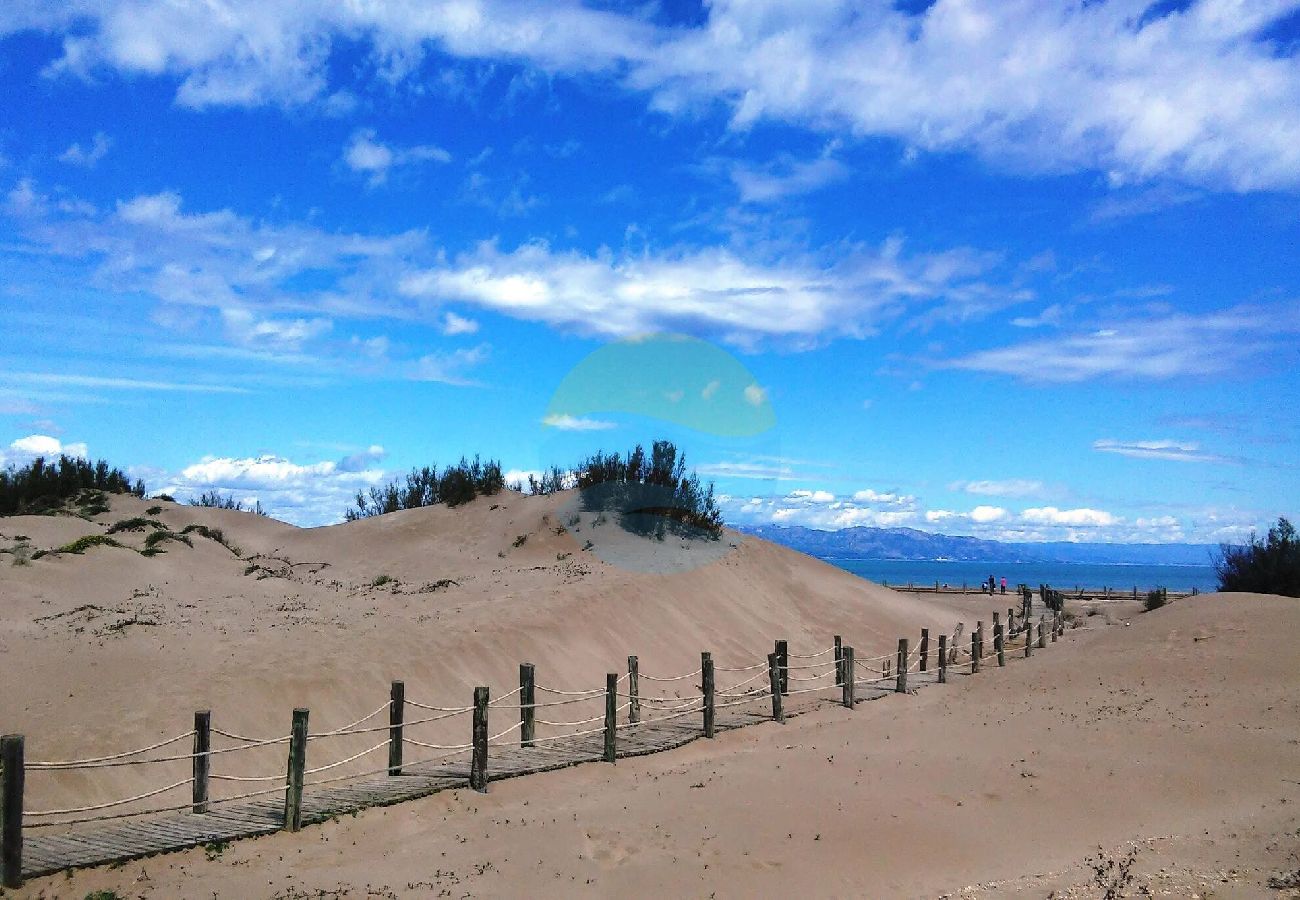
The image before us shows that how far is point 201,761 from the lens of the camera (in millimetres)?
10898

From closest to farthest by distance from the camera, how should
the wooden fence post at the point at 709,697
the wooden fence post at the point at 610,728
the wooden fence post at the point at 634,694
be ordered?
the wooden fence post at the point at 610,728 < the wooden fence post at the point at 709,697 < the wooden fence post at the point at 634,694

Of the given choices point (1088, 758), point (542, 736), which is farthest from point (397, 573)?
point (1088, 758)

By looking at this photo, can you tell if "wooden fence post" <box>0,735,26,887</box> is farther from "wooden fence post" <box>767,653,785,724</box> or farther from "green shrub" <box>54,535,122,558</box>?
"green shrub" <box>54,535,122,558</box>

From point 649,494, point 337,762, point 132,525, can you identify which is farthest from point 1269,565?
point 132,525

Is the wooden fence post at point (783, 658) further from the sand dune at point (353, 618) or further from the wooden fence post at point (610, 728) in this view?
the wooden fence post at point (610, 728)

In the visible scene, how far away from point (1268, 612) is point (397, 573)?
2397cm

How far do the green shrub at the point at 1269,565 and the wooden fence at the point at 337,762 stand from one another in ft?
63.0

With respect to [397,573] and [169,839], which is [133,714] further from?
[397,573]

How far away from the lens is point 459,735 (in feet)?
53.1

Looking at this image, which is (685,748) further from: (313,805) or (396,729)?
(313,805)

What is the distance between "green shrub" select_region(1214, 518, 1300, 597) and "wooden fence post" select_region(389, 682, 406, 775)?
3125 centimetres

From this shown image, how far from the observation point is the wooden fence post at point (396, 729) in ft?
41.8

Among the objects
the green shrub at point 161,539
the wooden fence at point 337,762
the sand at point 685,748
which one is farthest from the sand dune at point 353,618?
the wooden fence at point 337,762

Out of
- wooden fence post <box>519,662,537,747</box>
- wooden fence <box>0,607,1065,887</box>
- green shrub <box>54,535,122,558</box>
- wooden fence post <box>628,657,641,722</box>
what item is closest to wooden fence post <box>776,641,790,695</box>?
wooden fence <box>0,607,1065,887</box>
